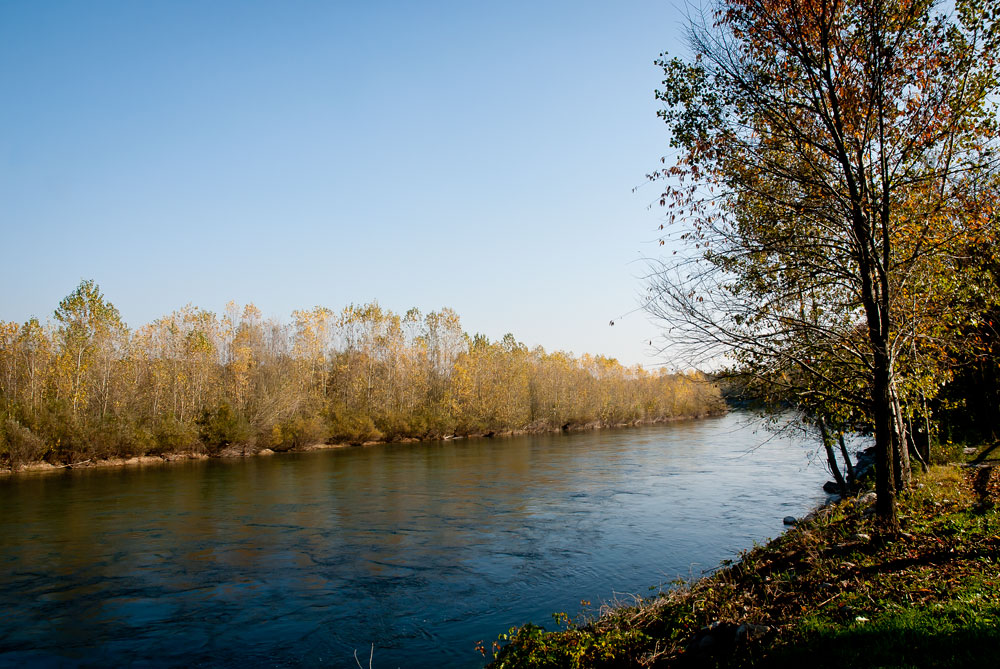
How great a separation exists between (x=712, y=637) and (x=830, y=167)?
698 cm

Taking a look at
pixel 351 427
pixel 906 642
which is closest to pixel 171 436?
pixel 351 427

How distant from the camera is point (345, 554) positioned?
15.9 metres

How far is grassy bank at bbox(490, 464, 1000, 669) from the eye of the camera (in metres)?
5.22

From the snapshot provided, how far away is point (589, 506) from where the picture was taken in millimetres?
21734

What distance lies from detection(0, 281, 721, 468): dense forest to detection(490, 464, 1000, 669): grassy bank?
19559 millimetres

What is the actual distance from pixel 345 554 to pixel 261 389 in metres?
40.4

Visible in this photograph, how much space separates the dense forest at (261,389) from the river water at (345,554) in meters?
9.51

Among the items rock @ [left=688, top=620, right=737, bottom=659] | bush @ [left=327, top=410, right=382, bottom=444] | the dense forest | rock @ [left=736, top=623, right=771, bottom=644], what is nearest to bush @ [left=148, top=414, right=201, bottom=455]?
the dense forest

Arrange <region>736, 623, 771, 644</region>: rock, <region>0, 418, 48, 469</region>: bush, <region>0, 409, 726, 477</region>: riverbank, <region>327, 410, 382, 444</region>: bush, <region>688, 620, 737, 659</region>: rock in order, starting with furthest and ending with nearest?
<region>327, 410, 382, 444</region>: bush < <region>0, 409, 726, 477</region>: riverbank < <region>0, 418, 48, 469</region>: bush < <region>688, 620, 737, 659</region>: rock < <region>736, 623, 771, 644</region>: rock

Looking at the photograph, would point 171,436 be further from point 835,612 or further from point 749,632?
point 835,612

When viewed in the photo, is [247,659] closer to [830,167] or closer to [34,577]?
[34,577]

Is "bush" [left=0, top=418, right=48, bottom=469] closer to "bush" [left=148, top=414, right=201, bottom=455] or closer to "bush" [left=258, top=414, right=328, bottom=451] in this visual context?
"bush" [left=148, top=414, right=201, bottom=455]

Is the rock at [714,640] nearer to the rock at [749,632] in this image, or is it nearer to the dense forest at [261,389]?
the rock at [749,632]

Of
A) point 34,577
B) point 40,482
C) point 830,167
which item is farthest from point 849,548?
point 40,482
